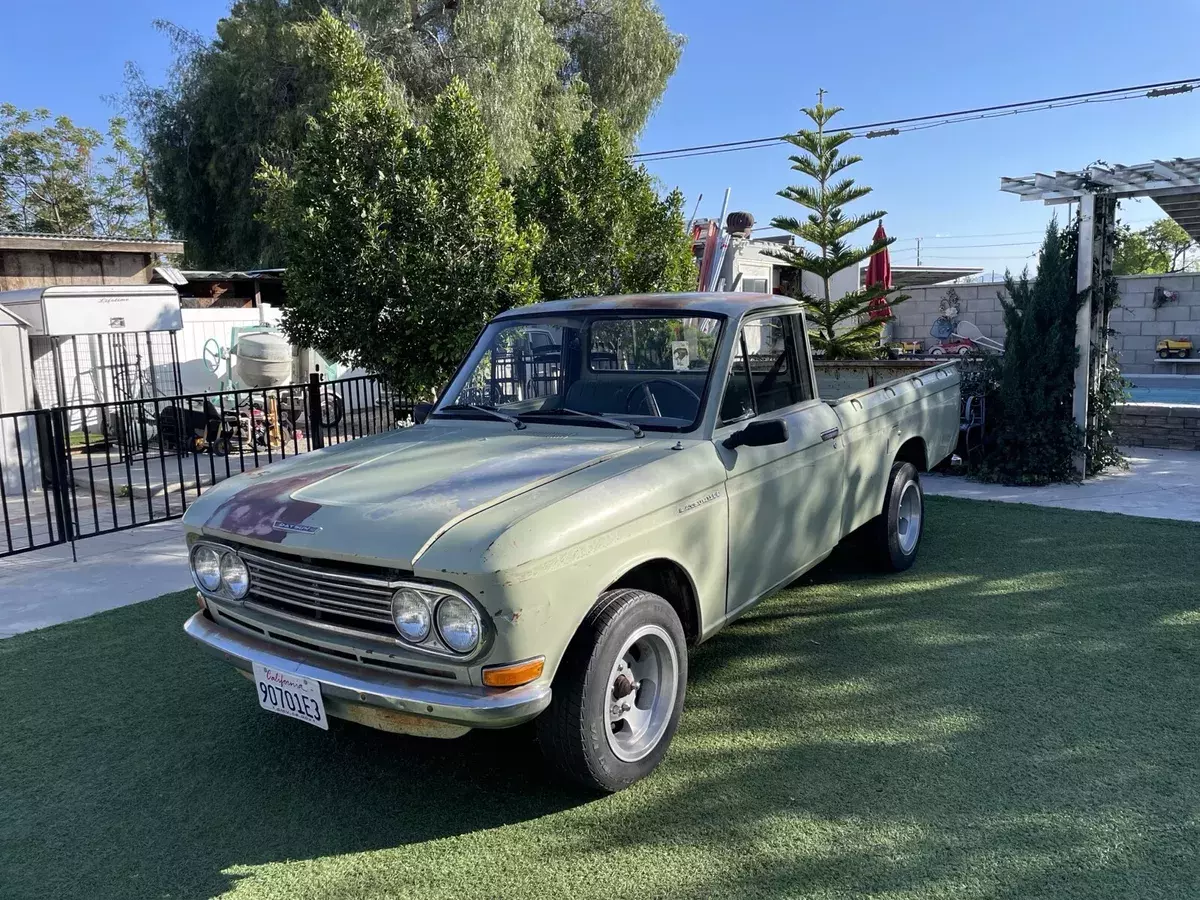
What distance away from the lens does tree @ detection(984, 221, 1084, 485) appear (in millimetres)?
8578

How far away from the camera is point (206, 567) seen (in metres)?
3.45

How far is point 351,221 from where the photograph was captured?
7.91m

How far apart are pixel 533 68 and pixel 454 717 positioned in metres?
19.2

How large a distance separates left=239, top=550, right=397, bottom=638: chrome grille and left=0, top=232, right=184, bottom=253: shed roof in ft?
50.8

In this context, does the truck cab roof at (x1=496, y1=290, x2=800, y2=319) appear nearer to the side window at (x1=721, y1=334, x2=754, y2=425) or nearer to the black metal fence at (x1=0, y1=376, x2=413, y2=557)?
the side window at (x1=721, y1=334, x2=754, y2=425)

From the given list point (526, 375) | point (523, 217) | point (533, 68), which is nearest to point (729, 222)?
point (533, 68)

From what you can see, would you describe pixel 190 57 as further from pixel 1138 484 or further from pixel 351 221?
pixel 1138 484

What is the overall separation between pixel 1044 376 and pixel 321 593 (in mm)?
7922

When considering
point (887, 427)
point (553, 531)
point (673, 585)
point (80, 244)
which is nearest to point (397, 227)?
point (887, 427)

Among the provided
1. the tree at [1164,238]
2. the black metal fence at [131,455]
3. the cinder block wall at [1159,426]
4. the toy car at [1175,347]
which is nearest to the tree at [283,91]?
the black metal fence at [131,455]

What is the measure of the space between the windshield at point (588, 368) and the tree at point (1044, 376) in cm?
577

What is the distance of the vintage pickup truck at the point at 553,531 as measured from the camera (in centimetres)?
280

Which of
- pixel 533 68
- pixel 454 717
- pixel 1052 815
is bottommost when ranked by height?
pixel 1052 815

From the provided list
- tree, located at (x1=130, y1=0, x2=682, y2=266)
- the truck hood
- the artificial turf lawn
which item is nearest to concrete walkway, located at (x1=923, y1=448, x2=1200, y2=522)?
the artificial turf lawn
